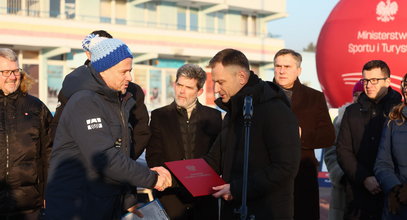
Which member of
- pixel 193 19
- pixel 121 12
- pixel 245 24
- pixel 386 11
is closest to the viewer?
pixel 386 11

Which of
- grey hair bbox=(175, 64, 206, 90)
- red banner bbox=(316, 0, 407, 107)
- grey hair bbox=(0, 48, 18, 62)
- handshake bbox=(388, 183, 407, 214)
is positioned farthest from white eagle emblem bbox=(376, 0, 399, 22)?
grey hair bbox=(0, 48, 18, 62)

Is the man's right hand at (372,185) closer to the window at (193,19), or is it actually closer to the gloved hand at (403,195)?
the gloved hand at (403,195)

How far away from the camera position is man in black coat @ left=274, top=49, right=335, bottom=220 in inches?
202

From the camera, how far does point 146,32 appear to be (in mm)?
31125

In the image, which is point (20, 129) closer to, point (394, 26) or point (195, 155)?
point (195, 155)

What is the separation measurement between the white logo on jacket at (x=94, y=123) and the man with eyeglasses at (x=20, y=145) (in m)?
1.72

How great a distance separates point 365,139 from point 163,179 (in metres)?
2.32

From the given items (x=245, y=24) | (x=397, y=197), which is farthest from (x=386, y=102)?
(x=245, y=24)

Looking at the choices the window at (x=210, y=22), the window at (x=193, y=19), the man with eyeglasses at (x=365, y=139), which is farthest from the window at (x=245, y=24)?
the man with eyeglasses at (x=365, y=139)

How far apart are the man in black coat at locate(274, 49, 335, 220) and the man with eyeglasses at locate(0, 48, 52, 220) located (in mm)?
2240

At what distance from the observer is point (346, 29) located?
43.0 feet

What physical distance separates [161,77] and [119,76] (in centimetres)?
2963

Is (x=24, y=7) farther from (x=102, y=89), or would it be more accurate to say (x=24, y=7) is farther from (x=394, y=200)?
(x=394, y=200)

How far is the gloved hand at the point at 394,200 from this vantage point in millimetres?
4352
